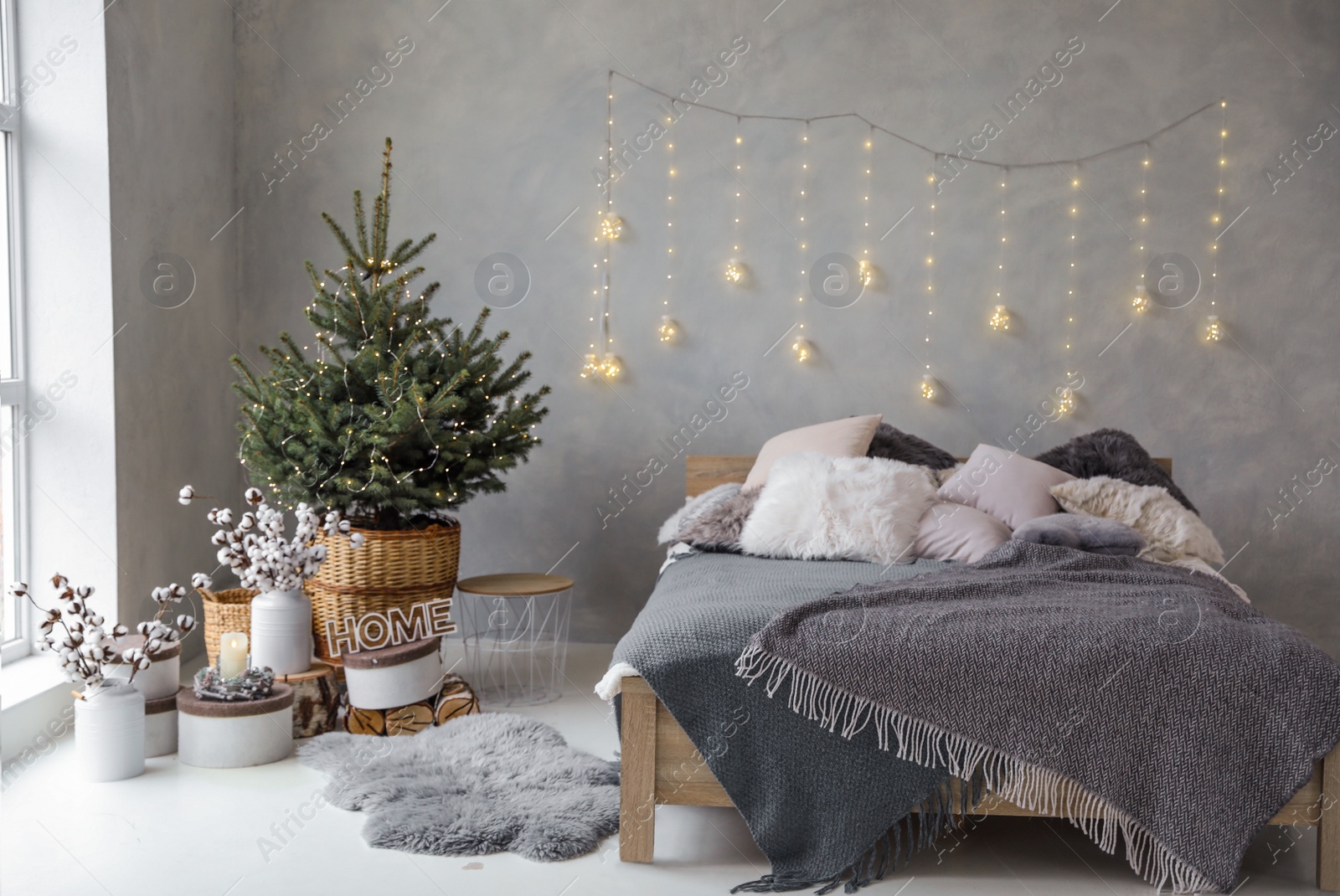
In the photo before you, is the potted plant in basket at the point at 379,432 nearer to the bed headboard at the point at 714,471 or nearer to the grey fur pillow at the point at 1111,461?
the bed headboard at the point at 714,471

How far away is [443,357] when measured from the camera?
332 cm

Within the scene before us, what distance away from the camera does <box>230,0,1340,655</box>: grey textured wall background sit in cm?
384

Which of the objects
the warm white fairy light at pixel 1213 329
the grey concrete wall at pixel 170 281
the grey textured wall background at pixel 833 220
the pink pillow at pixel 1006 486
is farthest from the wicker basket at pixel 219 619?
the warm white fairy light at pixel 1213 329

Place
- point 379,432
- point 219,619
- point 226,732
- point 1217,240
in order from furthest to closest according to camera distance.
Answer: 1. point 1217,240
2. point 219,619
3. point 379,432
4. point 226,732

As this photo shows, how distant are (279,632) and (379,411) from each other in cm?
68

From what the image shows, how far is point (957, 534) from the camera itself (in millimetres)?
3109

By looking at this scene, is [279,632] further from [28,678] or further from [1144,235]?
[1144,235]

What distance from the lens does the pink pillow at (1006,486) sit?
131 inches

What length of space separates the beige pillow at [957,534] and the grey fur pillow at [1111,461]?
0.52 metres

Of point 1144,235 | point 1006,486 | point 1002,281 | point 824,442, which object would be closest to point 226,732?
point 824,442

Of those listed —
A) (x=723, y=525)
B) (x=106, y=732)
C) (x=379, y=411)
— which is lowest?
(x=106, y=732)

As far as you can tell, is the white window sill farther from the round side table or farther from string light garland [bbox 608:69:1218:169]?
string light garland [bbox 608:69:1218:169]

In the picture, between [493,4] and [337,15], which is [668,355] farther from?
[337,15]

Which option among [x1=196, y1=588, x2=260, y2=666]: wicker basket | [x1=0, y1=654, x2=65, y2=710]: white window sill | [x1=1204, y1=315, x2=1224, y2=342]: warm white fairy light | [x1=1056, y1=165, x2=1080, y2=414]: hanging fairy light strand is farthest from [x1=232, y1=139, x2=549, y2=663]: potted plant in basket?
[x1=1204, y1=315, x2=1224, y2=342]: warm white fairy light
